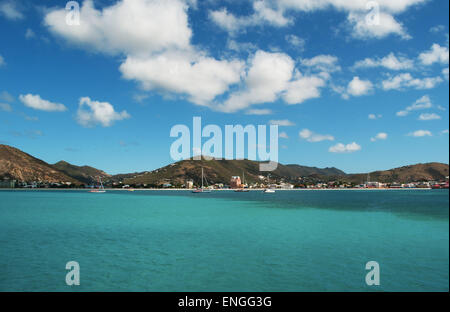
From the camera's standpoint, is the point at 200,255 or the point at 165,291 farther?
the point at 200,255

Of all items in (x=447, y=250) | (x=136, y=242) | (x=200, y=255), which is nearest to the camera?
(x=200, y=255)

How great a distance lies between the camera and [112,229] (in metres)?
45.3

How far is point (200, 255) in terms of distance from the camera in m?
28.9

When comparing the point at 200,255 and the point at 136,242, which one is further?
the point at 136,242
